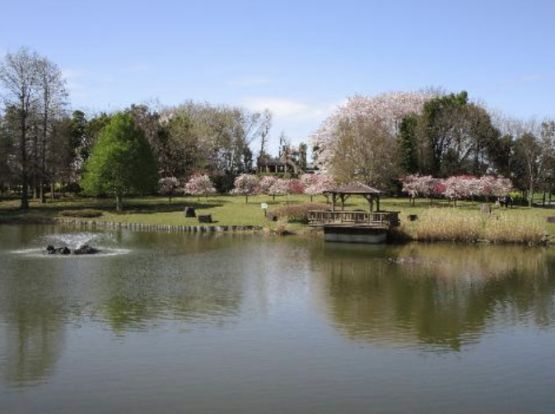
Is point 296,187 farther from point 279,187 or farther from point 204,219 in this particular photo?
point 204,219

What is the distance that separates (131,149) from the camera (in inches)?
2451

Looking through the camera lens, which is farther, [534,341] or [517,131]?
[517,131]

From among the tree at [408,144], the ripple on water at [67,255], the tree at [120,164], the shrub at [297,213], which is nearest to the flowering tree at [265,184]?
the tree at [120,164]

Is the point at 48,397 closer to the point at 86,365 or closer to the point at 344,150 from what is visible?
the point at 86,365

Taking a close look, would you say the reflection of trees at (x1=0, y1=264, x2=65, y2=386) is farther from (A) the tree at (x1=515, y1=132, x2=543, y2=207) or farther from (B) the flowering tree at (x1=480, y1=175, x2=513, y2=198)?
(A) the tree at (x1=515, y1=132, x2=543, y2=207)

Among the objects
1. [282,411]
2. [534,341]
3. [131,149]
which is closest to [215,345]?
[282,411]

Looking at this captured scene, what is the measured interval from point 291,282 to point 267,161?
92.7 m

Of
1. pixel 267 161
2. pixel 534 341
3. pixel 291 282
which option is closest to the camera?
pixel 534 341

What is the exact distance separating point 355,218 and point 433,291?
64.0 ft

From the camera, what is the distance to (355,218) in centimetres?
4562

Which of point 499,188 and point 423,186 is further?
point 423,186

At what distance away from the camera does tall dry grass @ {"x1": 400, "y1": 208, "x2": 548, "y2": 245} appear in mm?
42281

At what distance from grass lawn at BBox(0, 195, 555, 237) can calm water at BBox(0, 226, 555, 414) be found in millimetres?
18890

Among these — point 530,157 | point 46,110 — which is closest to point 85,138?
point 46,110
